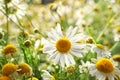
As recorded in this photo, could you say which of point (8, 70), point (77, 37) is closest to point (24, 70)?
point (8, 70)

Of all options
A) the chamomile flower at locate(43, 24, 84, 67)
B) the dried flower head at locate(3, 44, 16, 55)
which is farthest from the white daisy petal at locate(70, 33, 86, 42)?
the dried flower head at locate(3, 44, 16, 55)

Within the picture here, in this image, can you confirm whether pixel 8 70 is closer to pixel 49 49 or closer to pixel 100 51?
pixel 49 49

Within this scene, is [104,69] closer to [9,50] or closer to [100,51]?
[100,51]

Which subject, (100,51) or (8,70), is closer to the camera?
(8,70)

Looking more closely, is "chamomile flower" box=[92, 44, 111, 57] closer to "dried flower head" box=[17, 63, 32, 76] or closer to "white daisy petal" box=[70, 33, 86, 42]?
"white daisy petal" box=[70, 33, 86, 42]

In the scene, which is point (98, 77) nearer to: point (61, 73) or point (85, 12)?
point (61, 73)

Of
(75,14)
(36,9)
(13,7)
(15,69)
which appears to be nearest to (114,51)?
(13,7)

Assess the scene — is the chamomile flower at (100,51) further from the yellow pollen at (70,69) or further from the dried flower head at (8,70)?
the dried flower head at (8,70)
